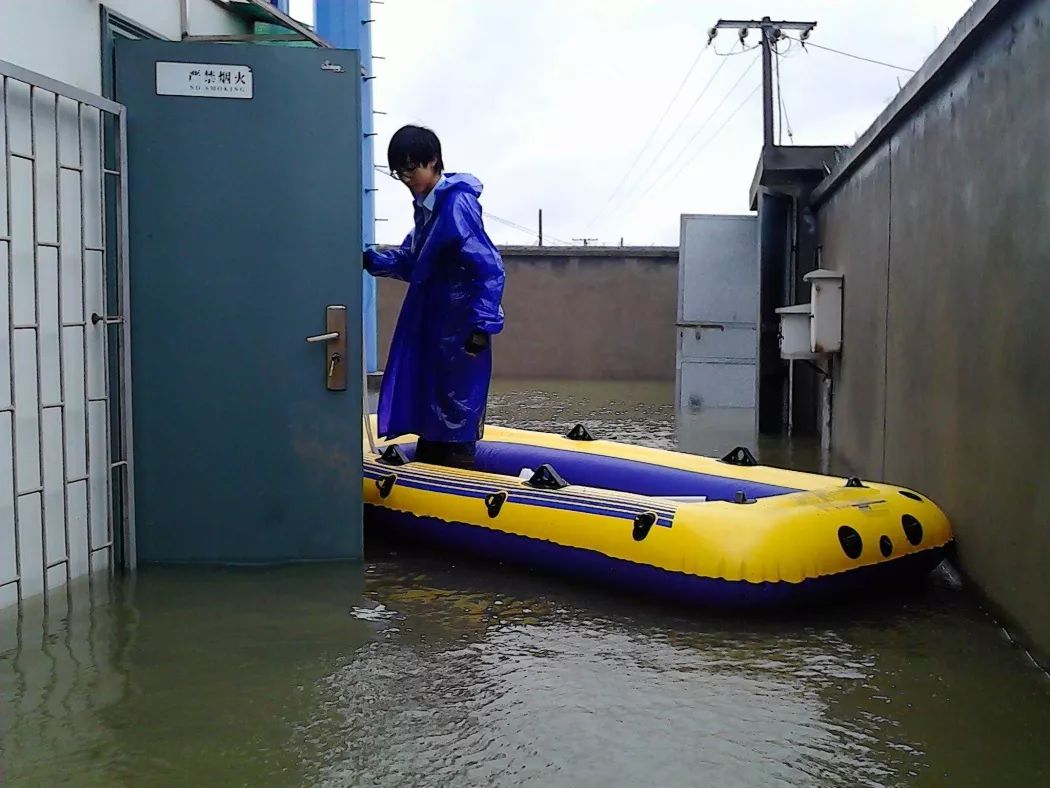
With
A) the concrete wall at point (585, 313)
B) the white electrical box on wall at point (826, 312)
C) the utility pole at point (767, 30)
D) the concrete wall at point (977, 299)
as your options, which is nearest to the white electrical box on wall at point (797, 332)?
the white electrical box on wall at point (826, 312)

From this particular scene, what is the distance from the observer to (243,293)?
4.27 m

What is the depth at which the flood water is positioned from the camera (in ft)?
8.16

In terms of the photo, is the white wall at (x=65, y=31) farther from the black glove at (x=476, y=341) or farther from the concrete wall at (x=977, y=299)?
the concrete wall at (x=977, y=299)

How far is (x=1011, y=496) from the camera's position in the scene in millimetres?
3482

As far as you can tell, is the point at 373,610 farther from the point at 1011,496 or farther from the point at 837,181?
the point at 837,181

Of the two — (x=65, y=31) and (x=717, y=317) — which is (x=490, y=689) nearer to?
(x=65, y=31)

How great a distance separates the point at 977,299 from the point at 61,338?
3.22 m

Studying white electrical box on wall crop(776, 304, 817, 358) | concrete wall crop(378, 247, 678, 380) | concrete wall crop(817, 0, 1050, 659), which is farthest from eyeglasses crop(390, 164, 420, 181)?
concrete wall crop(378, 247, 678, 380)

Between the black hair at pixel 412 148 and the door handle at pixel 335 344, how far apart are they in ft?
2.63

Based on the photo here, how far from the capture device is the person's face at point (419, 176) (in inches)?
186

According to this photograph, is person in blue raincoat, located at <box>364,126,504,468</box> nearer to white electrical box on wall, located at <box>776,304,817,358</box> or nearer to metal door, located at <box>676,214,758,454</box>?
white electrical box on wall, located at <box>776,304,817,358</box>

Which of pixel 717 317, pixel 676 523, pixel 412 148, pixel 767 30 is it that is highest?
pixel 767 30

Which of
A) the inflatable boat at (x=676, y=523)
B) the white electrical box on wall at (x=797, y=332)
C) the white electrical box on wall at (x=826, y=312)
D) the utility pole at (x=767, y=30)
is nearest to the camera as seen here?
the inflatable boat at (x=676, y=523)

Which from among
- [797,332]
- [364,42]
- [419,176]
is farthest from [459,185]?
[364,42]
